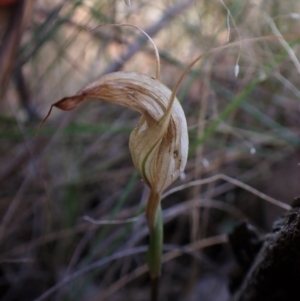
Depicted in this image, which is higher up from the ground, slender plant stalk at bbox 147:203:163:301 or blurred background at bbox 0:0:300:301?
slender plant stalk at bbox 147:203:163:301

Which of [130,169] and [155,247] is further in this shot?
[130,169]

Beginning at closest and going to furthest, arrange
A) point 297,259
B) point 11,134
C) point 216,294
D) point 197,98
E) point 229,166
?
point 297,259
point 11,134
point 216,294
point 229,166
point 197,98

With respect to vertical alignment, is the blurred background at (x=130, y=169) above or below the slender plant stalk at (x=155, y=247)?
below

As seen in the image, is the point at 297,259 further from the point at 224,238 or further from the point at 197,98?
the point at 197,98

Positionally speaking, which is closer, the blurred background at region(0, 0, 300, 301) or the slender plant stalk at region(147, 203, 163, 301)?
the slender plant stalk at region(147, 203, 163, 301)

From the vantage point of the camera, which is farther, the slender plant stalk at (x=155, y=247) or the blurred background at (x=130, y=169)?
the blurred background at (x=130, y=169)

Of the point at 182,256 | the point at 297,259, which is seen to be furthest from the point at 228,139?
the point at 297,259

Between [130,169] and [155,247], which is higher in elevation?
[155,247]

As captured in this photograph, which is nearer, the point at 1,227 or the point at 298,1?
the point at 1,227
